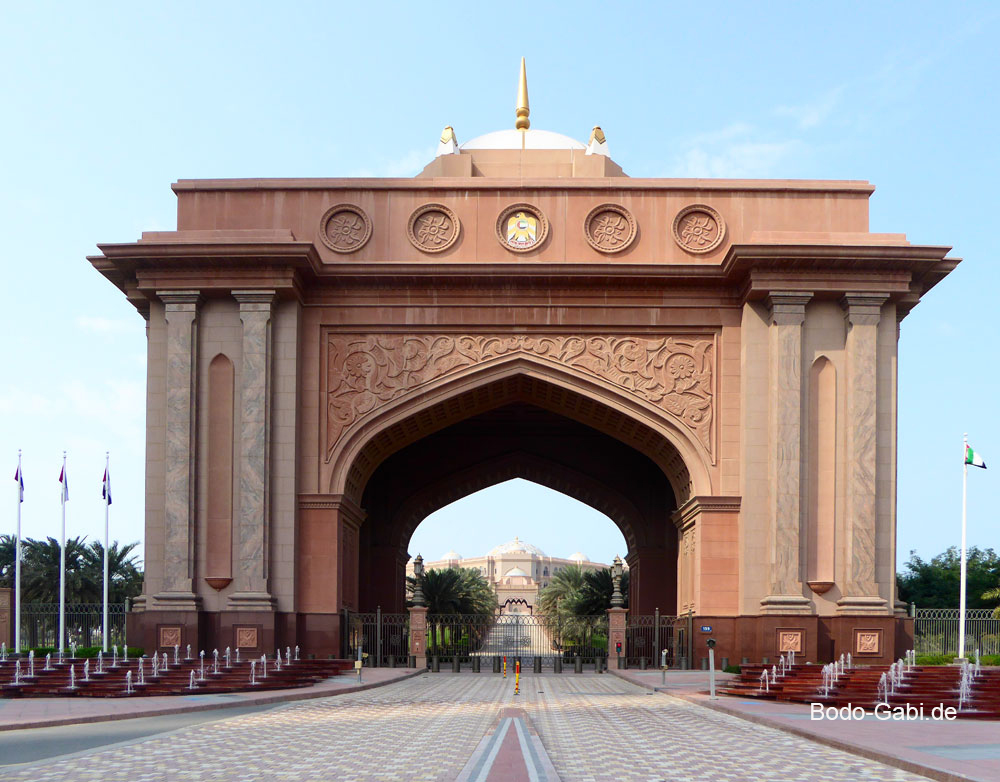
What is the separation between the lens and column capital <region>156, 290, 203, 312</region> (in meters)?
26.4

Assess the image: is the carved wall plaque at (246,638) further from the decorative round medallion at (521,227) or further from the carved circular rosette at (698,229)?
the carved circular rosette at (698,229)

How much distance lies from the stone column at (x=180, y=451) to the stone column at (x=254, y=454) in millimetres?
944

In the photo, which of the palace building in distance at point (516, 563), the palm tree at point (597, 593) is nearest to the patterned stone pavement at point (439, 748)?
the palm tree at point (597, 593)

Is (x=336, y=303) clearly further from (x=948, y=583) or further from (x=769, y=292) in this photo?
(x=948, y=583)

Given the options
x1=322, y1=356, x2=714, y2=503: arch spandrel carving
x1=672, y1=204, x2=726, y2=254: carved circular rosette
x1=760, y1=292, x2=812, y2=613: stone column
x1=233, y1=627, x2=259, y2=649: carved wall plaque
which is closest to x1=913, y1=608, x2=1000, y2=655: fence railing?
x1=760, y1=292, x2=812, y2=613: stone column

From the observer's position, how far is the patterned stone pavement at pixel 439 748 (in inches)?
392

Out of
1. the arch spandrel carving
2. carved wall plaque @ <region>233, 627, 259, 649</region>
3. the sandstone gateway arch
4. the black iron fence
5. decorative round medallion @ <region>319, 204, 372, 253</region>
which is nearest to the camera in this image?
carved wall plaque @ <region>233, 627, 259, 649</region>

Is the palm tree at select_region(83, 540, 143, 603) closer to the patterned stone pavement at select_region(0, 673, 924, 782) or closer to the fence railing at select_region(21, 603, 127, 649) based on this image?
the fence railing at select_region(21, 603, 127, 649)

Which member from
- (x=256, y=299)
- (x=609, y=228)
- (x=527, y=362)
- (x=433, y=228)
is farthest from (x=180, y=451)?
(x=609, y=228)

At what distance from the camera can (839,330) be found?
26359 millimetres

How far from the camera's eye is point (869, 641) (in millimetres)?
25109

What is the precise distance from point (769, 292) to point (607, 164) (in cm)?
624

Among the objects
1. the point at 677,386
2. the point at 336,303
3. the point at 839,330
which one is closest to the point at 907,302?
the point at 839,330

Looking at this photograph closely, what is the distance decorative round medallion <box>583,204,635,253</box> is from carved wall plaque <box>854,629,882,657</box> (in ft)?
30.2
